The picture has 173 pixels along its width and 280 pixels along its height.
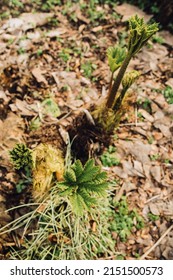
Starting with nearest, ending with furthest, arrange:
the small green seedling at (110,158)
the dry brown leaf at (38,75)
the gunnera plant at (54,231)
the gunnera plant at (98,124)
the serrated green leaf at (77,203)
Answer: the serrated green leaf at (77,203)
the gunnera plant at (54,231)
the gunnera plant at (98,124)
the small green seedling at (110,158)
the dry brown leaf at (38,75)

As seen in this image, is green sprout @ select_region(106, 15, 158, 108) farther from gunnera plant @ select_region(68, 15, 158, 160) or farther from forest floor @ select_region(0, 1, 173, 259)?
forest floor @ select_region(0, 1, 173, 259)

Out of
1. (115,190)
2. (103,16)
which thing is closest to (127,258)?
(115,190)

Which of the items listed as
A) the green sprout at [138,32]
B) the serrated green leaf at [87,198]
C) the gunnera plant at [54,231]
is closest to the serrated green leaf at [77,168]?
the serrated green leaf at [87,198]

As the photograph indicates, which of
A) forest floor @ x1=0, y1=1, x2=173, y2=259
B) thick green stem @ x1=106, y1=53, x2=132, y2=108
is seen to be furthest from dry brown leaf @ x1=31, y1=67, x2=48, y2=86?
thick green stem @ x1=106, y1=53, x2=132, y2=108

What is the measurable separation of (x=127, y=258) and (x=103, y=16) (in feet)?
7.50

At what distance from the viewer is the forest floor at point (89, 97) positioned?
2424 millimetres

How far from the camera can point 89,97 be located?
280 centimetres

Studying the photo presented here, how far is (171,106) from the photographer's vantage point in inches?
111

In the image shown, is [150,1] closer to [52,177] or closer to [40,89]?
[40,89]

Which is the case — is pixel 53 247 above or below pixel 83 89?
below

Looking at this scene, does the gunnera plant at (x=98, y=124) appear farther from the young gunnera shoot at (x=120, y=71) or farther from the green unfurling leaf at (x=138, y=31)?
the green unfurling leaf at (x=138, y=31)

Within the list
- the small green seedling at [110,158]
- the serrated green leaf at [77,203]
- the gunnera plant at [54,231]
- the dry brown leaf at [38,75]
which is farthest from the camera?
the dry brown leaf at [38,75]

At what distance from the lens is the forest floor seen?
2.42 metres
